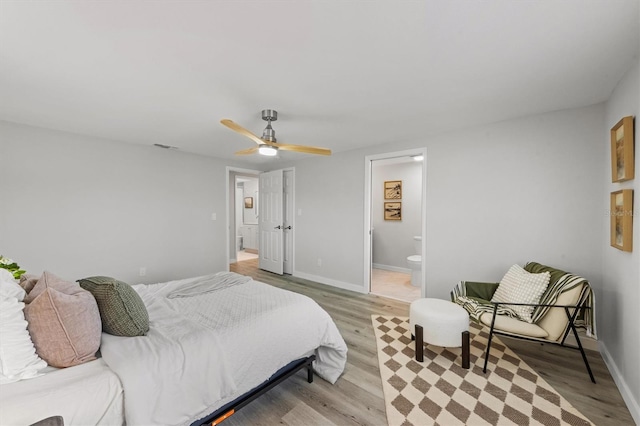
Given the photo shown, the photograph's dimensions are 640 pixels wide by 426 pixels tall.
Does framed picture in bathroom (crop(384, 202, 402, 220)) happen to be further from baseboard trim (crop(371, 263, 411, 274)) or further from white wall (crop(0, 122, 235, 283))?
white wall (crop(0, 122, 235, 283))

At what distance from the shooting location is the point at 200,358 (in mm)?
1412

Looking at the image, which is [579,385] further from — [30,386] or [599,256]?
[30,386]

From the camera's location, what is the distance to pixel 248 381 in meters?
1.59

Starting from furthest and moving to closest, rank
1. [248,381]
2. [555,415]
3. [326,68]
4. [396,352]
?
[396,352]
[326,68]
[555,415]
[248,381]

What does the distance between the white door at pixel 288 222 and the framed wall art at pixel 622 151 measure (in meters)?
4.34

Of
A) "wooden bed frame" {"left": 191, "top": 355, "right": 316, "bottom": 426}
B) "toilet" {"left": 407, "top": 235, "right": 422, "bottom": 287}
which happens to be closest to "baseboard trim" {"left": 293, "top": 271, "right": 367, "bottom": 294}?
"toilet" {"left": 407, "top": 235, "right": 422, "bottom": 287}

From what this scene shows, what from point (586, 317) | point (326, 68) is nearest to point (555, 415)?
point (586, 317)

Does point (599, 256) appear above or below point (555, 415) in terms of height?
above

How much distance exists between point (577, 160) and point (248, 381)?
3.55 m

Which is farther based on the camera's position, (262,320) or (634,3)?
(262,320)

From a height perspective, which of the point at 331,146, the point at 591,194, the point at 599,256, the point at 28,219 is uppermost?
the point at 331,146

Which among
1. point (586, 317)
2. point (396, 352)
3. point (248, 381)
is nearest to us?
point (248, 381)

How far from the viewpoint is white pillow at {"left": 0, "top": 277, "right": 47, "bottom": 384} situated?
1094 mm

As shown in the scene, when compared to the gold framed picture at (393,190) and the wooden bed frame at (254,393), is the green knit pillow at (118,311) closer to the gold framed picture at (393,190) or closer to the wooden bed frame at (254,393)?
the wooden bed frame at (254,393)
